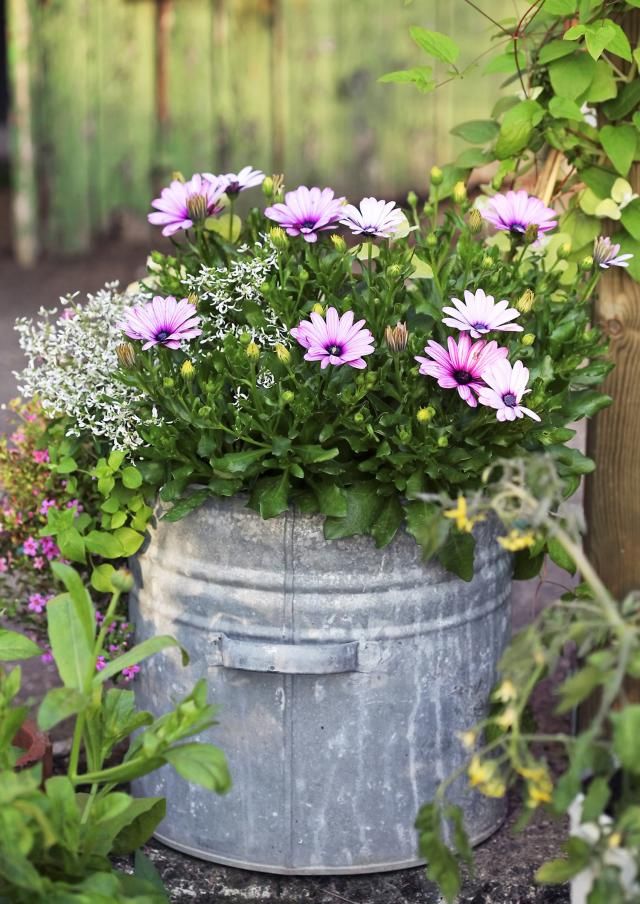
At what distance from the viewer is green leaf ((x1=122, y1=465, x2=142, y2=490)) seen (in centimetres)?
203

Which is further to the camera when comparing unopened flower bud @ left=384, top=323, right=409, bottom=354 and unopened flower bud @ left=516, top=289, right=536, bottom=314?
unopened flower bud @ left=516, top=289, right=536, bottom=314

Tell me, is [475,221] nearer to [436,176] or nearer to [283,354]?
[436,176]

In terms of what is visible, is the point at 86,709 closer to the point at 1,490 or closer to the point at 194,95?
the point at 1,490

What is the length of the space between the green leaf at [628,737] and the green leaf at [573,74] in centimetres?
125

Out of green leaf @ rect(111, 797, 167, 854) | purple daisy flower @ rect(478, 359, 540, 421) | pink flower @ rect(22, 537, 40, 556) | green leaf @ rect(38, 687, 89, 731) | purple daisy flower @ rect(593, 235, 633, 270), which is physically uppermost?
purple daisy flower @ rect(593, 235, 633, 270)

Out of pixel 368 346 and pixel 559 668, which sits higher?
pixel 368 346

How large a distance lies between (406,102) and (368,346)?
4127 millimetres

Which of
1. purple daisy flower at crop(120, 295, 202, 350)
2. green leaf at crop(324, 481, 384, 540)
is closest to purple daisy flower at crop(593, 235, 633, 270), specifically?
green leaf at crop(324, 481, 384, 540)

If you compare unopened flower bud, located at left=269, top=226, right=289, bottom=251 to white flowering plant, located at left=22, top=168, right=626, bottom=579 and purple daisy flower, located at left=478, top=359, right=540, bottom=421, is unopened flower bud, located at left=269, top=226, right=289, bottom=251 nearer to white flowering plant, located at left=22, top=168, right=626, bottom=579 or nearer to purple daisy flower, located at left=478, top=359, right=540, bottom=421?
white flowering plant, located at left=22, top=168, right=626, bottom=579

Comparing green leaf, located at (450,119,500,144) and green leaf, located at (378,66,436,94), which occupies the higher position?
green leaf, located at (378,66,436,94)

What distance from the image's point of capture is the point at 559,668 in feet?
9.16

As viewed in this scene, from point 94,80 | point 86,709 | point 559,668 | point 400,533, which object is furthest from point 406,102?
point 86,709

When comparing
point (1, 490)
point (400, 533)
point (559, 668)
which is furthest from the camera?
point (559, 668)

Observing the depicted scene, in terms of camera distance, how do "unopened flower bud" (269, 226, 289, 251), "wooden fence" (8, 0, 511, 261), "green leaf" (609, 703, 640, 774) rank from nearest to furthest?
"green leaf" (609, 703, 640, 774) → "unopened flower bud" (269, 226, 289, 251) → "wooden fence" (8, 0, 511, 261)
